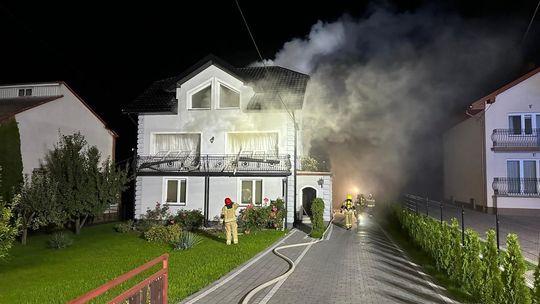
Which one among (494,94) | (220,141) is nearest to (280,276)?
(220,141)

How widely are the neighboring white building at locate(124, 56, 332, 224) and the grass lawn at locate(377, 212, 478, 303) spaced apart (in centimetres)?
433

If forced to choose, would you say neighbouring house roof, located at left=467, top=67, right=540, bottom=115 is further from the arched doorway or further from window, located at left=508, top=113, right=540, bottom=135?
the arched doorway

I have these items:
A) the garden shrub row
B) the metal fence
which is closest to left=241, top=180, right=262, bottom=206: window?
the metal fence

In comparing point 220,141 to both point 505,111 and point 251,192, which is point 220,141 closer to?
point 251,192

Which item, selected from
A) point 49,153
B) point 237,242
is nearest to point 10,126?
point 49,153

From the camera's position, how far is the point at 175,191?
23594 millimetres

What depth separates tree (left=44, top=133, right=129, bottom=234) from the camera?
60.2 feet

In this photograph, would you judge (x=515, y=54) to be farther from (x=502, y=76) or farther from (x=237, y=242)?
(x=237, y=242)

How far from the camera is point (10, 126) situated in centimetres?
1839

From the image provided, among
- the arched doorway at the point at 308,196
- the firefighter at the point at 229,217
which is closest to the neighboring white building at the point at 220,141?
the arched doorway at the point at 308,196

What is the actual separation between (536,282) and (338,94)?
17334 mm

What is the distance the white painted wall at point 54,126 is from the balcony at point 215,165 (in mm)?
4325

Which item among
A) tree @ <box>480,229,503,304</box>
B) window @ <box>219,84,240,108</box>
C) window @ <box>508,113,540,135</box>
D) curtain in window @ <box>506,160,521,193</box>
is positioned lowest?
tree @ <box>480,229,503,304</box>

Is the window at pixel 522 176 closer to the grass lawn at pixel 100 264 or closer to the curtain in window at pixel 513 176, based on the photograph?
the curtain in window at pixel 513 176
